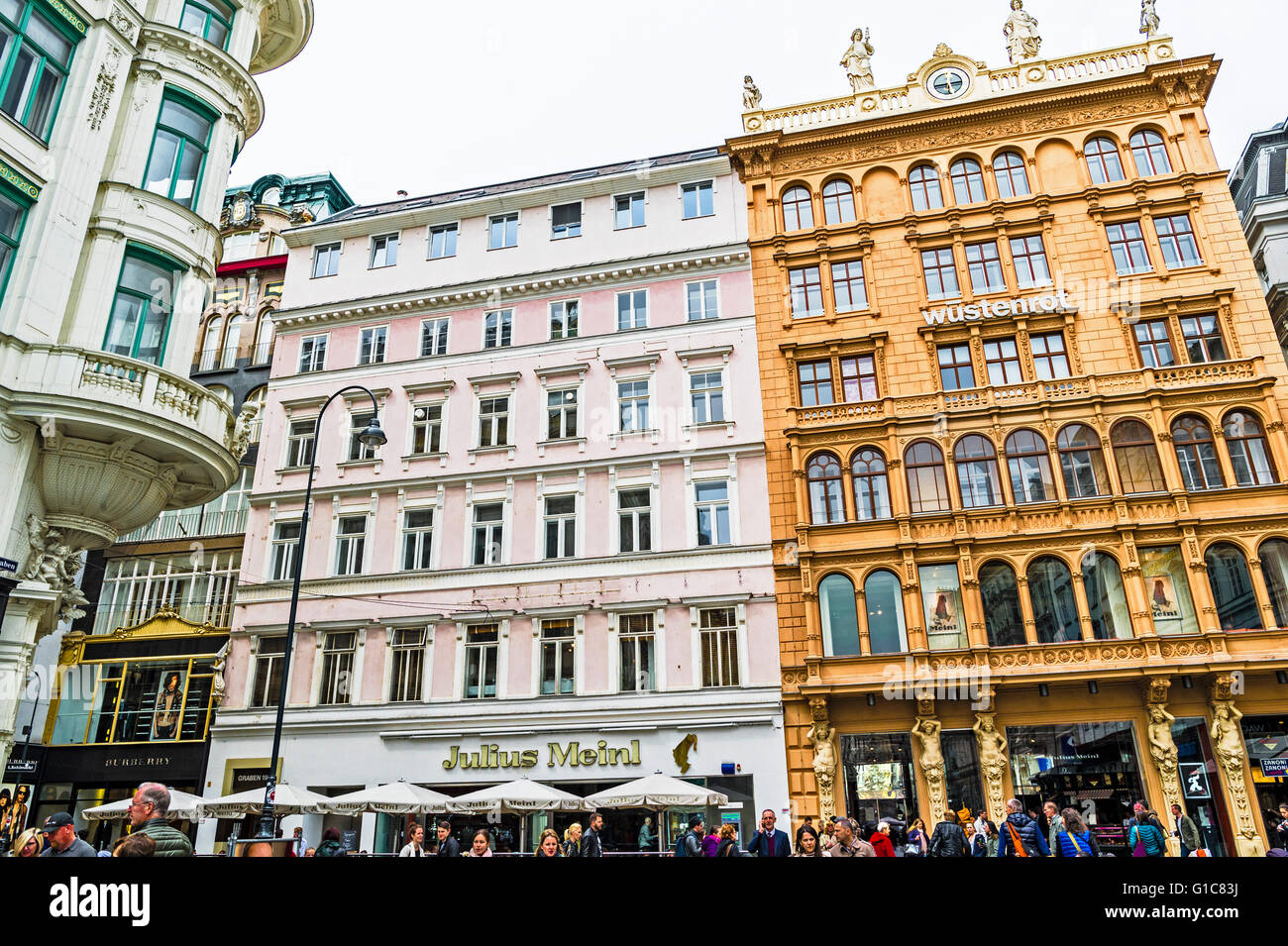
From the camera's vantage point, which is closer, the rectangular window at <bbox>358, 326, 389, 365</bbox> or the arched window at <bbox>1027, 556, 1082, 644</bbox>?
the arched window at <bbox>1027, 556, 1082, 644</bbox>

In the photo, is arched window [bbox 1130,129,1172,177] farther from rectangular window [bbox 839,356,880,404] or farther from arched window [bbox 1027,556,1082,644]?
arched window [bbox 1027,556,1082,644]

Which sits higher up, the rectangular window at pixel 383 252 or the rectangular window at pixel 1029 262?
the rectangular window at pixel 383 252

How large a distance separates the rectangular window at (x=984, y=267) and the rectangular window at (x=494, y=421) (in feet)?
57.5

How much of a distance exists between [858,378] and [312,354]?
2206 cm

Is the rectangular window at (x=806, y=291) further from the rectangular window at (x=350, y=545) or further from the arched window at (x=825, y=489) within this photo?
the rectangular window at (x=350, y=545)

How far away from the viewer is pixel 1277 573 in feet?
80.2

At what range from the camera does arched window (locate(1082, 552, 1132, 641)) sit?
971 inches

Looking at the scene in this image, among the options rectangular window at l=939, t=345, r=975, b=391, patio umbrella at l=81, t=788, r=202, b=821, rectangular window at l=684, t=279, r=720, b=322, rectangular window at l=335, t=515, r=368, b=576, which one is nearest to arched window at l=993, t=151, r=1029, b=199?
rectangular window at l=939, t=345, r=975, b=391

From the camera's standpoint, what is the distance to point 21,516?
1567 cm

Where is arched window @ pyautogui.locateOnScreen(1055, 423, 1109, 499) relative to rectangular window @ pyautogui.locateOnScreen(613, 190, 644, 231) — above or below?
below

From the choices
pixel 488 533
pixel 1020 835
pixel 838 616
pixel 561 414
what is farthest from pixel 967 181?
pixel 1020 835

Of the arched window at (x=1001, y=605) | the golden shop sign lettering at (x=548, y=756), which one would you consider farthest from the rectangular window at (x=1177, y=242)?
the golden shop sign lettering at (x=548, y=756)

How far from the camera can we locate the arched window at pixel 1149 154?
97.3ft

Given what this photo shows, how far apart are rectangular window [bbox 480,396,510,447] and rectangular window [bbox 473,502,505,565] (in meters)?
2.52
